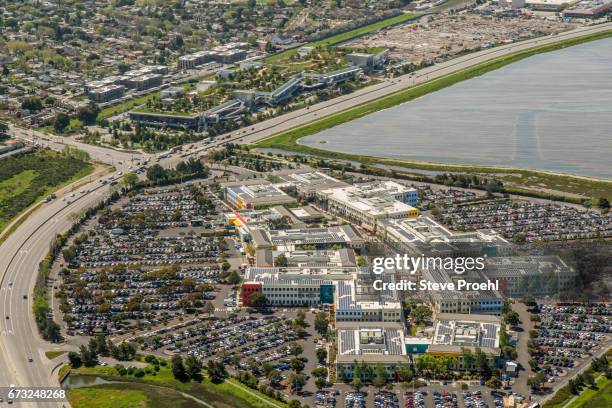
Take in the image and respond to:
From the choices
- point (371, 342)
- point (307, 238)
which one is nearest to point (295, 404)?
point (371, 342)

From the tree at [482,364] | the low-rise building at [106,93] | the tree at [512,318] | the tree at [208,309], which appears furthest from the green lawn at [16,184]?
the tree at [482,364]

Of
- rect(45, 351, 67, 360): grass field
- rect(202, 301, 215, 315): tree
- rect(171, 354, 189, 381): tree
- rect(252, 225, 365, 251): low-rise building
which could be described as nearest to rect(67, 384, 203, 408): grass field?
rect(171, 354, 189, 381): tree

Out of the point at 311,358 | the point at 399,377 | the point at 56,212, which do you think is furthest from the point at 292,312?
the point at 56,212

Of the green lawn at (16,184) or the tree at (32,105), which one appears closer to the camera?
the green lawn at (16,184)

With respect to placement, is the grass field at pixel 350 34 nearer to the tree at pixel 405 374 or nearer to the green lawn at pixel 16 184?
the green lawn at pixel 16 184

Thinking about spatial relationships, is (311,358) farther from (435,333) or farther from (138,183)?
(138,183)

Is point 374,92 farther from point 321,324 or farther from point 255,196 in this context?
point 321,324

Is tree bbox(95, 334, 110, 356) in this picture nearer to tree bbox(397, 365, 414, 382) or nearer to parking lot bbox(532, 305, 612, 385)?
tree bbox(397, 365, 414, 382)
